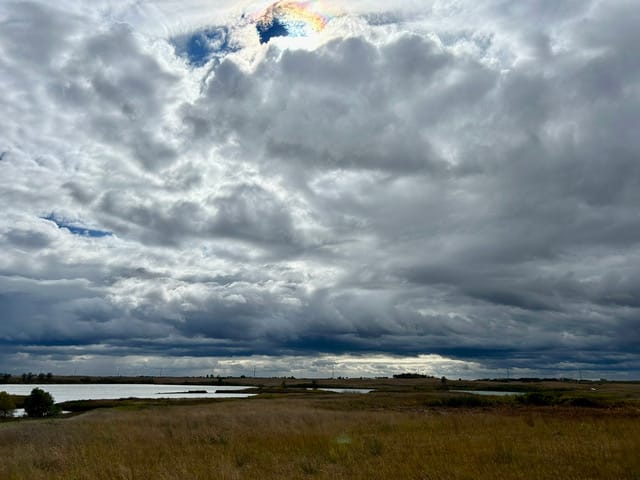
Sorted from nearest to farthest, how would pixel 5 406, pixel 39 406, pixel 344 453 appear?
pixel 344 453 → pixel 39 406 → pixel 5 406

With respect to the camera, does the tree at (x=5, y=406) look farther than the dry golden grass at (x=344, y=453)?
Yes

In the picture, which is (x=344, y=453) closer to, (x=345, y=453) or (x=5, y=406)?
(x=345, y=453)

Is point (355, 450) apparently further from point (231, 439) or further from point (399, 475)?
point (231, 439)

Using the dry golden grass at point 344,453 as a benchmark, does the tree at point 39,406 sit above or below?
below

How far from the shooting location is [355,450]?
1775 cm

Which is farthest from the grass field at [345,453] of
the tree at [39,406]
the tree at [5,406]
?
the tree at [5,406]

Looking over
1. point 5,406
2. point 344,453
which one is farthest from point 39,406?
point 344,453

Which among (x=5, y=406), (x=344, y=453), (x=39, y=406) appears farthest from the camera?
(x=5, y=406)

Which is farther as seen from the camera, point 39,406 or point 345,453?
point 39,406

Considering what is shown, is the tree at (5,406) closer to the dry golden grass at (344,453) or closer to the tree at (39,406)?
the tree at (39,406)

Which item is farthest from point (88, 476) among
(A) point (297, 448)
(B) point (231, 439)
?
(B) point (231, 439)

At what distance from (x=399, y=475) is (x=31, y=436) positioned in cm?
2400

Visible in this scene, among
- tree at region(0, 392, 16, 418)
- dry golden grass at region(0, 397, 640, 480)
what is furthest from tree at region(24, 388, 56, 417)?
dry golden grass at region(0, 397, 640, 480)

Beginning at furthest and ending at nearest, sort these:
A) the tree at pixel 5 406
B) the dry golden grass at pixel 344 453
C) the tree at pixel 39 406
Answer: the tree at pixel 5 406 < the tree at pixel 39 406 < the dry golden grass at pixel 344 453
